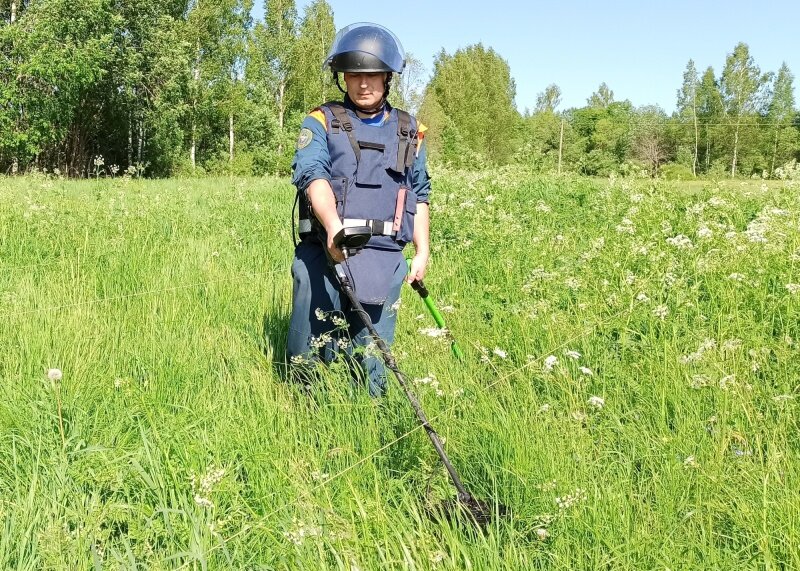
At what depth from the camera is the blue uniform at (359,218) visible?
3.40 metres

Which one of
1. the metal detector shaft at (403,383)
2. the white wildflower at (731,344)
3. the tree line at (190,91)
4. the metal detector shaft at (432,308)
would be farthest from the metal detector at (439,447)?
the tree line at (190,91)

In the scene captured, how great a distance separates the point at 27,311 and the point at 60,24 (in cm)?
3095

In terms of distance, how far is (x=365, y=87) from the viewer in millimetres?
3402

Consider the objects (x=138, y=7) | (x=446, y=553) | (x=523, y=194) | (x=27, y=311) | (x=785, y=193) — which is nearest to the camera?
(x=446, y=553)

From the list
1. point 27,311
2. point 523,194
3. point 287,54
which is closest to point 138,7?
point 287,54

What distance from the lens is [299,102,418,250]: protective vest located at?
3422 mm

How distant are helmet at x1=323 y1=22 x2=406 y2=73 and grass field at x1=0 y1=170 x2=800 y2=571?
53.3 inches

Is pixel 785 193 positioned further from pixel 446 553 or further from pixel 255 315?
pixel 446 553

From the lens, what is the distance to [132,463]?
278 centimetres

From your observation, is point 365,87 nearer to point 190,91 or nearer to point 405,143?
point 405,143

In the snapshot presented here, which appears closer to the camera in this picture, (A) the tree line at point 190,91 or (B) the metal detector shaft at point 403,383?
(B) the metal detector shaft at point 403,383

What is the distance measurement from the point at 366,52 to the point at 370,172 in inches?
23.5

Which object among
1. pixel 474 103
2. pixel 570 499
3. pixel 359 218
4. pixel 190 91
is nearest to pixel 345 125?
pixel 359 218

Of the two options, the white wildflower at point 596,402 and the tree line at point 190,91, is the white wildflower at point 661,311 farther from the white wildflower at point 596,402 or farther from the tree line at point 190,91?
the tree line at point 190,91
